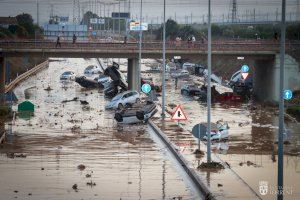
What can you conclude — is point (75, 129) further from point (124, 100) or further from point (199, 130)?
point (199, 130)

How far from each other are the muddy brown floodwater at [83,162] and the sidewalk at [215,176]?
61 centimetres

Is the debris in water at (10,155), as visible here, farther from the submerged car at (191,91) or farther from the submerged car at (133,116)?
the submerged car at (191,91)

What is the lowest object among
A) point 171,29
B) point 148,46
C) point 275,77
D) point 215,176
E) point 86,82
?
point 215,176

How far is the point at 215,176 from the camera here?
2309cm

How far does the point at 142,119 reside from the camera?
1615 inches

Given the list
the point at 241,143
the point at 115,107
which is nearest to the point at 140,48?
the point at 115,107

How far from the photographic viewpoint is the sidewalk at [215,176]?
789 inches

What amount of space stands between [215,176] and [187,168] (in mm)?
1716

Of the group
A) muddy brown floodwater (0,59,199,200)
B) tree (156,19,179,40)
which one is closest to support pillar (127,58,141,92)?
muddy brown floodwater (0,59,199,200)

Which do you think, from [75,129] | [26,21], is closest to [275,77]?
[75,129]

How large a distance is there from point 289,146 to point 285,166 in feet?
18.7

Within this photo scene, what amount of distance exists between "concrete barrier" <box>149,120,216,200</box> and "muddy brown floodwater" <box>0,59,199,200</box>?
0.93ft

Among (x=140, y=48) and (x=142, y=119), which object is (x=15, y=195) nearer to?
(x=142, y=119)

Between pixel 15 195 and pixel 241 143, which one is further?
pixel 241 143
